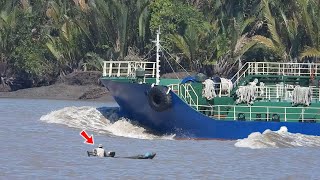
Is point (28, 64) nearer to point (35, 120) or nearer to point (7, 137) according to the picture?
point (35, 120)

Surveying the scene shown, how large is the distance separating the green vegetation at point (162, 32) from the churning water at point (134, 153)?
82.6 ft

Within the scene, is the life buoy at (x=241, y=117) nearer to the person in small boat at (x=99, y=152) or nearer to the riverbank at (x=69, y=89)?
the person in small boat at (x=99, y=152)

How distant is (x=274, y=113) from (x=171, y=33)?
122 ft

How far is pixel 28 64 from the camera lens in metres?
97.0

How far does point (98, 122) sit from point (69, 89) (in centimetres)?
3053

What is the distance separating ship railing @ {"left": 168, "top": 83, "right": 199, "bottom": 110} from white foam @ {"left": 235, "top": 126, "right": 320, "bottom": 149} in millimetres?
3651

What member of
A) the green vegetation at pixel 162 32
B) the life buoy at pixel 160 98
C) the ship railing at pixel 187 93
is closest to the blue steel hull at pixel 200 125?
the life buoy at pixel 160 98

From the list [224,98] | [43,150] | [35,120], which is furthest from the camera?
[35,120]

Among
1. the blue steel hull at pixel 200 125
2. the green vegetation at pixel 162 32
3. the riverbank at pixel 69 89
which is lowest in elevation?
the blue steel hull at pixel 200 125

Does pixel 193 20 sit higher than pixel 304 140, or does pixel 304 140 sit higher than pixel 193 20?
pixel 193 20

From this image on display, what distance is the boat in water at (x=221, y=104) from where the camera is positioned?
5428 cm

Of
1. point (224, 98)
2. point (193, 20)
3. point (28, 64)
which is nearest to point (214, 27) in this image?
point (193, 20)

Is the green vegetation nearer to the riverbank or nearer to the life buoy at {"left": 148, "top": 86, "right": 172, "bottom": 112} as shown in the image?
the riverbank

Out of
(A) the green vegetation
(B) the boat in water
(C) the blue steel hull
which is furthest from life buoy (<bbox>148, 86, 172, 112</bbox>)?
(A) the green vegetation
